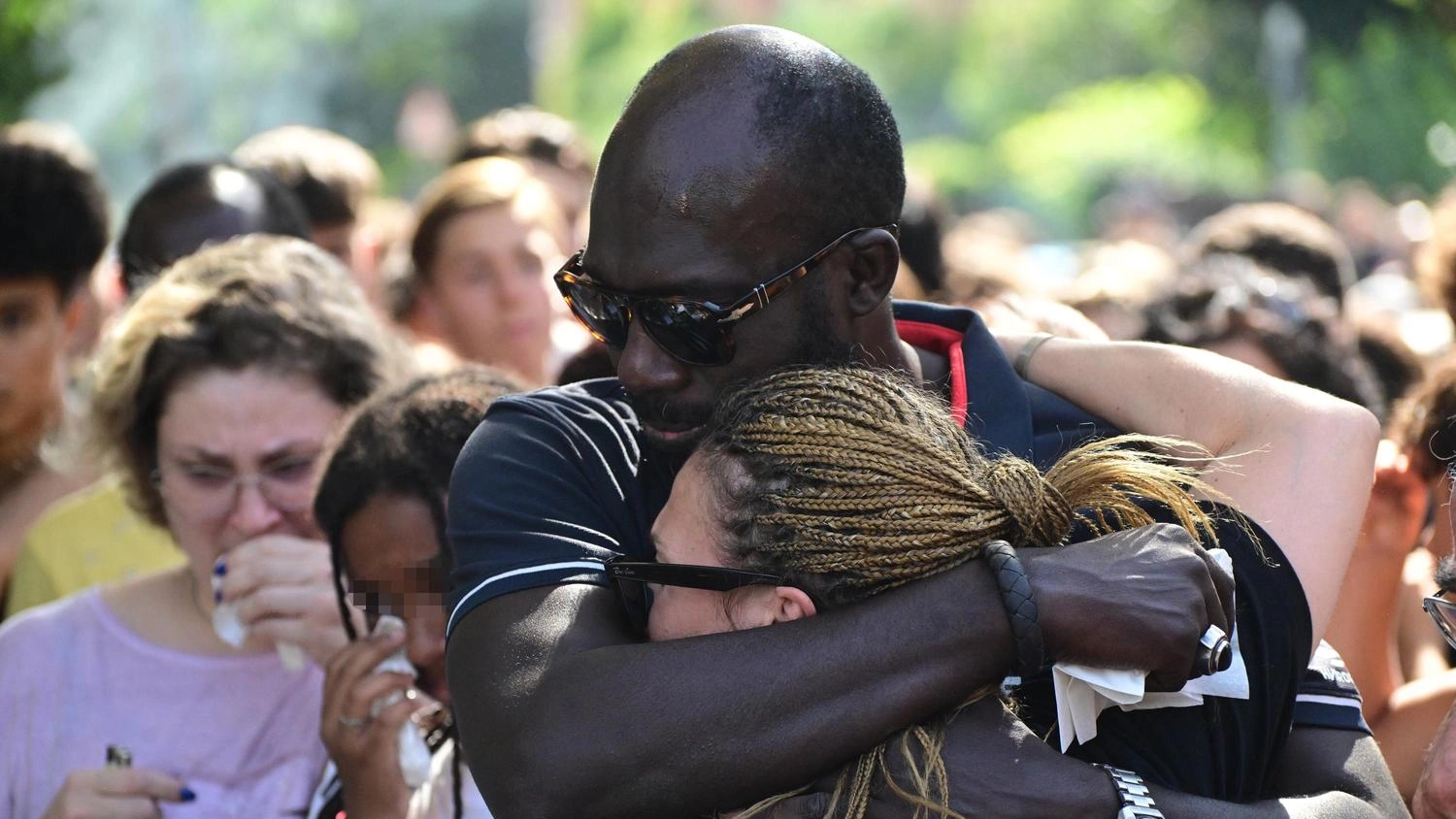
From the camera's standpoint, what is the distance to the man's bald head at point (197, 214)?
16.1ft

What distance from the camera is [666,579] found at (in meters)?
2.07

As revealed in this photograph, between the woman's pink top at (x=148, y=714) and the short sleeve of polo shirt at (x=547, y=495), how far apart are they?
51.0 inches

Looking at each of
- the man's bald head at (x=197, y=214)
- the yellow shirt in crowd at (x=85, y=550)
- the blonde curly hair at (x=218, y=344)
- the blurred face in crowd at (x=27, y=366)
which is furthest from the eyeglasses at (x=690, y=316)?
the blurred face in crowd at (x=27, y=366)

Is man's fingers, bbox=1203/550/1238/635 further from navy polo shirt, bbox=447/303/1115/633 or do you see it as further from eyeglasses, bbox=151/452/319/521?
eyeglasses, bbox=151/452/319/521

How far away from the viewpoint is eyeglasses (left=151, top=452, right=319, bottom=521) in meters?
3.60

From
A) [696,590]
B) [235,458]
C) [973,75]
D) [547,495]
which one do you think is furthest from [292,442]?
[973,75]

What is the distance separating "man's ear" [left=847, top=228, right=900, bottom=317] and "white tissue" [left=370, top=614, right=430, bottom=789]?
46.3 inches

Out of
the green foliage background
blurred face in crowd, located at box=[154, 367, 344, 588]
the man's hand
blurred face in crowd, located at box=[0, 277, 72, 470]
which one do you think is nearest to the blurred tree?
the green foliage background

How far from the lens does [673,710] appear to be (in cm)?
195

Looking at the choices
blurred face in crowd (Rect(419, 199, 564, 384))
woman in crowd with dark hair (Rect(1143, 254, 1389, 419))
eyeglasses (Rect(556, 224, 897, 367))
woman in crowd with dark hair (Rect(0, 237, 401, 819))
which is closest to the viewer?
eyeglasses (Rect(556, 224, 897, 367))

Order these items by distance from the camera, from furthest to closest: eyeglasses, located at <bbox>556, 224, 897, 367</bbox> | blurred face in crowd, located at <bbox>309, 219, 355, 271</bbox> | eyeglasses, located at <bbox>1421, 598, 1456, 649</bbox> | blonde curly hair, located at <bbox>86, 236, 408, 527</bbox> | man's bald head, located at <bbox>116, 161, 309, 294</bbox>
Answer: blurred face in crowd, located at <bbox>309, 219, 355, 271</bbox> < man's bald head, located at <bbox>116, 161, 309, 294</bbox> < blonde curly hair, located at <bbox>86, 236, 408, 527</bbox> < eyeglasses, located at <bbox>1421, 598, 1456, 649</bbox> < eyeglasses, located at <bbox>556, 224, 897, 367</bbox>

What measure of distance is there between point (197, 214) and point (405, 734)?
97.5 inches

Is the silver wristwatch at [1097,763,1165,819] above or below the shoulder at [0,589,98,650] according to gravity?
above

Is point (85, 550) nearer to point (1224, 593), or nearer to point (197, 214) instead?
point (197, 214)
